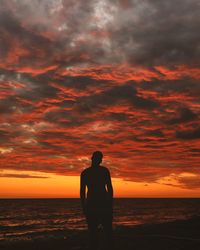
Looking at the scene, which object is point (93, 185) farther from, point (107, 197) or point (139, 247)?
point (139, 247)

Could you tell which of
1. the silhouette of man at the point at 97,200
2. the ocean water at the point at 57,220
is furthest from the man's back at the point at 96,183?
the ocean water at the point at 57,220

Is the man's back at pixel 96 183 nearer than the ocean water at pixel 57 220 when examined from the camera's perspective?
Yes

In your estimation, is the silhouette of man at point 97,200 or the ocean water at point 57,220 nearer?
the silhouette of man at point 97,200

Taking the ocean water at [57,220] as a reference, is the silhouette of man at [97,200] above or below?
above

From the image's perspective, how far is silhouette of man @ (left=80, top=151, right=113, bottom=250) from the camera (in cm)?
636

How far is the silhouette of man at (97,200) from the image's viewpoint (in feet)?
20.9

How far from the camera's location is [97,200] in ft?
21.0

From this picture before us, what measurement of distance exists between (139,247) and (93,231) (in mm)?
5490

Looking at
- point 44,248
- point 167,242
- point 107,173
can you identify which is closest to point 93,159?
point 107,173

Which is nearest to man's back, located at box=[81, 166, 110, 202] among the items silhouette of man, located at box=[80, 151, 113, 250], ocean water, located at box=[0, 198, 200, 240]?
silhouette of man, located at box=[80, 151, 113, 250]

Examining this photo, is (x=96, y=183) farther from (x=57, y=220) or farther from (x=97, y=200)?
(x=57, y=220)

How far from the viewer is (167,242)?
11836 millimetres

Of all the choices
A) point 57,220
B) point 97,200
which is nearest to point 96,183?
point 97,200

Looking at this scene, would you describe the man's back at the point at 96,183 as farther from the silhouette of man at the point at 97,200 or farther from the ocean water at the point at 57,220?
the ocean water at the point at 57,220
